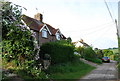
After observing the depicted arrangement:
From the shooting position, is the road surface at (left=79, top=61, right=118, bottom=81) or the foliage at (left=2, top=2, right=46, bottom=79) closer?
the foliage at (left=2, top=2, right=46, bottom=79)

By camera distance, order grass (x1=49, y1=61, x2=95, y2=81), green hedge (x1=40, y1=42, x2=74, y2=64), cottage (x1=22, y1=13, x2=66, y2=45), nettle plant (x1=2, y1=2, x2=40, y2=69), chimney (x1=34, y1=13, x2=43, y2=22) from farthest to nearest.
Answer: chimney (x1=34, y1=13, x2=43, y2=22) < cottage (x1=22, y1=13, x2=66, y2=45) < green hedge (x1=40, y1=42, x2=74, y2=64) < grass (x1=49, y1=61, x2=95, y2=81) < nettle plant (x1=2, y1=2, x2=40, y2=69)

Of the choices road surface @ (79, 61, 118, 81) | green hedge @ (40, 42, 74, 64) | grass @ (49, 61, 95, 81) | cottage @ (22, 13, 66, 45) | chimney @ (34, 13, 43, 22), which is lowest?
road surface @ (79, 61, 118, 81)

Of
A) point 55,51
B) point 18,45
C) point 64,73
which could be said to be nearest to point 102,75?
point 64,73

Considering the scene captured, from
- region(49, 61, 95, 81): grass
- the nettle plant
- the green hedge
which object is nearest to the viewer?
the nettle plant

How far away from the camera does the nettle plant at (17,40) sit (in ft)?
25.5

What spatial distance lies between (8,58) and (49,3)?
447cm

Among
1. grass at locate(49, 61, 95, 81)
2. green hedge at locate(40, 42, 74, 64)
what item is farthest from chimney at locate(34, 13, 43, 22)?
grass at locate(49, 61, 95, 81)

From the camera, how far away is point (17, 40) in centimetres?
839

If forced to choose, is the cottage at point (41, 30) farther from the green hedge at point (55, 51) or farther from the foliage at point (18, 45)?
the foliage at point (18, 45)

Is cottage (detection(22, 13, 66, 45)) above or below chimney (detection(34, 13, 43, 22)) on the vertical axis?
below

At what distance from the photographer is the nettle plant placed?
25.5ft

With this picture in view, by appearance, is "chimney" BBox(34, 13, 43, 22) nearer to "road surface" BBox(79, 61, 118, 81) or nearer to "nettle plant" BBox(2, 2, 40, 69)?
"road surface" BBox(79, 61, 118, 81)

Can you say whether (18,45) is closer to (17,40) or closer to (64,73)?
(17,40)

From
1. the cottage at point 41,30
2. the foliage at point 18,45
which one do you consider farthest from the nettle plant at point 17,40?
the cottage at point 41,30
